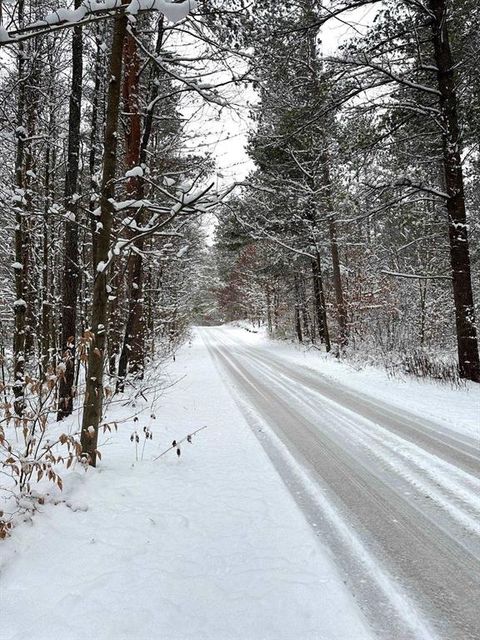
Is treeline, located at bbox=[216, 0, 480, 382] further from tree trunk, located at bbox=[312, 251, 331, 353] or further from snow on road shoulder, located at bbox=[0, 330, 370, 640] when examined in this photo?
tree trunk, located at bbox=[312, 251, 331, 353]

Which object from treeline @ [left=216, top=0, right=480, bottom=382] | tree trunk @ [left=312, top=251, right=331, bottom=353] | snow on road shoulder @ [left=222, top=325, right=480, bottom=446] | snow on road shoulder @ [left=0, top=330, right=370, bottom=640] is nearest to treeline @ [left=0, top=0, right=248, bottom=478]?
snow on road shoulder @ [left=0, top=330, right=370, bottom=640]

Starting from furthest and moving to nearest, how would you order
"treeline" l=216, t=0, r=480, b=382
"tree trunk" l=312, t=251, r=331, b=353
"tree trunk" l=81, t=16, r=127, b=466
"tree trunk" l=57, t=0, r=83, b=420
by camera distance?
1. "tree trunk" l=312, t=251, r=331, b=353
2. "treeline" l=216, t=0, r=480, b=382
3. "tree trunk" l=57, t=0, r=83, b=420
4. "tree trunk" l=81, t=16, r=127, b=466

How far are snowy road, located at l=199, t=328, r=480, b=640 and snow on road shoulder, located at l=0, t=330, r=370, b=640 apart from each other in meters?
0.24

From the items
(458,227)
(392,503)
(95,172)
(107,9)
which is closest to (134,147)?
(95,172)

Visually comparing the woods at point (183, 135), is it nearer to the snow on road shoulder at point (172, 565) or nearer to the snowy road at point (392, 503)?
the snow on road shoulder at point (172, 565)

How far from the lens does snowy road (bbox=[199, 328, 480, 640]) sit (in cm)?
258

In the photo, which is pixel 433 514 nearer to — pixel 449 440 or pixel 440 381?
pixel 449 440

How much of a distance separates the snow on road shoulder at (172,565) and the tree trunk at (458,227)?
710 cm

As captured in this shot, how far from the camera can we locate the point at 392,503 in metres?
3.94

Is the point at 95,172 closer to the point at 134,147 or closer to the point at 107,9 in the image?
the point at 134,147

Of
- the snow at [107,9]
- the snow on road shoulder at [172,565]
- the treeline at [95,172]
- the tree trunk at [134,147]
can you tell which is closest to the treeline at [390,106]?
the treeline at [95,172]

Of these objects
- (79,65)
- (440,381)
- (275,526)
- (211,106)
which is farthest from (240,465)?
(79,65)

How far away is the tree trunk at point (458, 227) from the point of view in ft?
30.6

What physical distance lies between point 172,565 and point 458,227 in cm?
953
